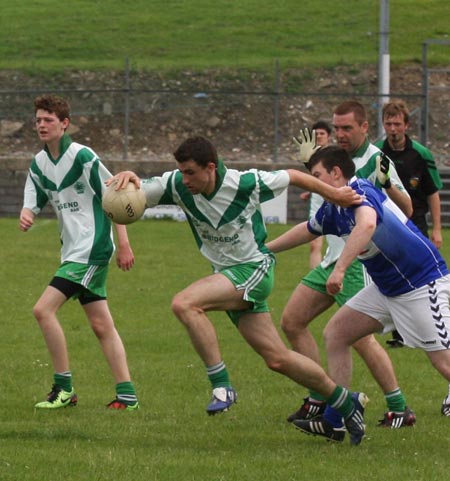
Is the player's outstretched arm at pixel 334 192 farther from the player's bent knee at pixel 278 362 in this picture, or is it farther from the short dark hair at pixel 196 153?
the player's bent knee at pixel 278 362

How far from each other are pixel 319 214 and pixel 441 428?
5.22 ft

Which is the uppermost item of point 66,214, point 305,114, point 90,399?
point 66,214

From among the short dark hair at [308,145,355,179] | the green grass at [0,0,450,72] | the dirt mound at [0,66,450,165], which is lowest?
the dirt mound at [0,66,450,165]

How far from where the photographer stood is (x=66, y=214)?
30.1 feet

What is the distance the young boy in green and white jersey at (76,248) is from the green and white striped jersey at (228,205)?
3.98 ft

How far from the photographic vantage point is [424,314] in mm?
7598

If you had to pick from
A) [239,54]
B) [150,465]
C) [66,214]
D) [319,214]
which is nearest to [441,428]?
[319,214]

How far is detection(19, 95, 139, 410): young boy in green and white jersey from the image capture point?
356 inches

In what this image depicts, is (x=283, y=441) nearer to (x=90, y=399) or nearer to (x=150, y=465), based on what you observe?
(x=150, y=465)

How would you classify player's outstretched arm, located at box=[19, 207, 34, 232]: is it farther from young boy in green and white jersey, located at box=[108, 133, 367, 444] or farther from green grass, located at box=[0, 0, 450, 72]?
green grass, located at box=[0, 0, 450, 72]

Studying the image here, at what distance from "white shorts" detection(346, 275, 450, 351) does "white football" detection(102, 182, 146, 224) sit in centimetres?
154

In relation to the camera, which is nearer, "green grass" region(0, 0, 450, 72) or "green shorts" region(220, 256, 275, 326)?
"green shorts" region(220, 256, 275, 326)

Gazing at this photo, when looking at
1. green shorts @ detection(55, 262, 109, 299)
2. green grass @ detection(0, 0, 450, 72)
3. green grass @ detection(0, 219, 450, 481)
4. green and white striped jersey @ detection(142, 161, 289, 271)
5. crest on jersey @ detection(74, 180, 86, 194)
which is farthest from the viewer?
green grass @ detection(0, 0, 450, 72)

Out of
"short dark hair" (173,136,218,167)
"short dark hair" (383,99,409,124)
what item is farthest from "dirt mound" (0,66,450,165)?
"short dark hair" (173,136,218,167)
